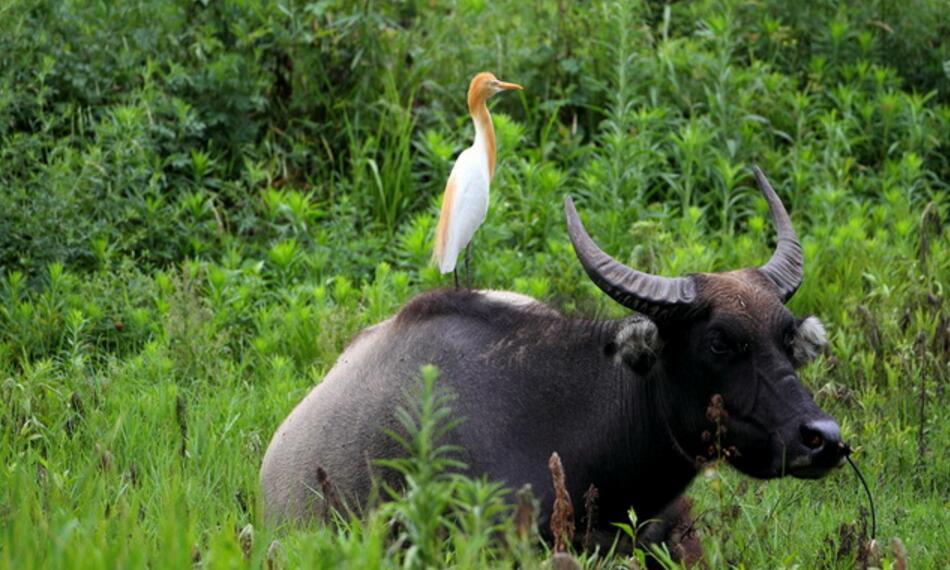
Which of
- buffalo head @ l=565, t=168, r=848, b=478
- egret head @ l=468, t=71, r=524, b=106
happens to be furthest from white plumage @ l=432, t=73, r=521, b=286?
buffalo head @ l=565, t=168, r=848, b=478

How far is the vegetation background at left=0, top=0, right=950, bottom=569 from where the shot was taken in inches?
256

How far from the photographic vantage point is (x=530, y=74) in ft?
33.4

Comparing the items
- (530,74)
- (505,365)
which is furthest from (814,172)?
(505,365)

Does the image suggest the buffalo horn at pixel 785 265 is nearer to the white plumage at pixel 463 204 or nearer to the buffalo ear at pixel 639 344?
the buffalo ear at pixel 639 344

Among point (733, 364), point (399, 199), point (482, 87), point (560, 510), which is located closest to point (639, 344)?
point (733, 364)

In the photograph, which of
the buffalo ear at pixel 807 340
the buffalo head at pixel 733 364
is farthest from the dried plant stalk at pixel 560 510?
the buffalo ear at pixel 807 340

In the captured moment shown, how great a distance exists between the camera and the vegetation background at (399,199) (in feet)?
21.3

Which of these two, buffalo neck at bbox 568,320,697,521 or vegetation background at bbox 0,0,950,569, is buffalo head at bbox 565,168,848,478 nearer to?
buffalo neck at bbox 568,320,697,521

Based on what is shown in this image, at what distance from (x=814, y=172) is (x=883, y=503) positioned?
355 cm

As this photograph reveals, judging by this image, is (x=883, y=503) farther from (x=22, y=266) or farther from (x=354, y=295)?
(x=22, y=266)

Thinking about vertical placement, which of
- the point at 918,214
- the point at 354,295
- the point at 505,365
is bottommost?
the point at 918,214

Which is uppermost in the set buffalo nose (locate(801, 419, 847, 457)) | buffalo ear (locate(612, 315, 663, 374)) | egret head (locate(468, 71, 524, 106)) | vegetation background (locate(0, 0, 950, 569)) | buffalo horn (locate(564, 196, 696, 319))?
egret head (locate(468, 71, 524, 106))

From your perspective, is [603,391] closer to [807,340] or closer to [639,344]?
[639,344]

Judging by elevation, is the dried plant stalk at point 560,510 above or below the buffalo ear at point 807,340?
above
